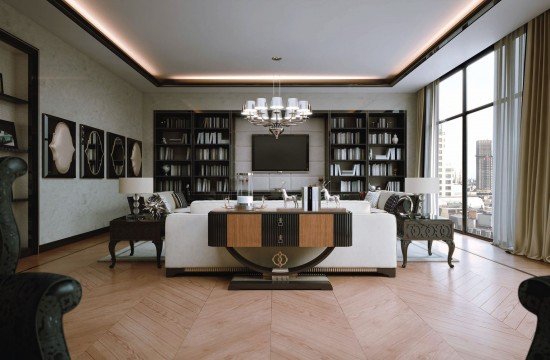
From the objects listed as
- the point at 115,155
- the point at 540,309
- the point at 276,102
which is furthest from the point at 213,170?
the point at 540,309

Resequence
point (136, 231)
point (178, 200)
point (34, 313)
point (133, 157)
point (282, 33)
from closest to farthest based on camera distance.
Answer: point (34, 313) < point (136, 231) < point (282, 33) < point (178, 200) < point (133, 157)

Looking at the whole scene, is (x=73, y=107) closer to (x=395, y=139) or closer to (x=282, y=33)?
(x=282, y=33)

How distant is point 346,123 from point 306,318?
20.8 feet

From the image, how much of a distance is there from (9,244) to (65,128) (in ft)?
15.4

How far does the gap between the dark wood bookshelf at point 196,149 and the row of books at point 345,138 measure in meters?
2.30

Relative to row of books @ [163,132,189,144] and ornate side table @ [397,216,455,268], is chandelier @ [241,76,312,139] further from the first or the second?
row of books @ [163,132,189,144]

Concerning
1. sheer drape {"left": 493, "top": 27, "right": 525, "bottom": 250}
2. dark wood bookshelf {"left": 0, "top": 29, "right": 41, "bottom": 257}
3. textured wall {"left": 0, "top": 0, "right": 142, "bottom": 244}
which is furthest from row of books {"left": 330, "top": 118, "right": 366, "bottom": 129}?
dark wood bookshelf {"left": 0, "top": 29, "right": 41, "bottom": 257}

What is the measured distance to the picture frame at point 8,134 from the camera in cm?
407

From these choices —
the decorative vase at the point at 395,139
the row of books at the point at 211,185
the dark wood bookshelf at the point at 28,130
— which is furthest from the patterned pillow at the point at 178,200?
the decorative vase at the point at 395,139

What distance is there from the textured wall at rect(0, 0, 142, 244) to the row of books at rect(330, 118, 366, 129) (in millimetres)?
4423

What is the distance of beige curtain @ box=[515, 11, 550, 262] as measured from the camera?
428 cm

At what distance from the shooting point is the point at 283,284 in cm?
323

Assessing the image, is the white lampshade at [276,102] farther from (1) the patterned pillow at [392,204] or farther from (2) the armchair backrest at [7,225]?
(2) the armchair backrest at [7,225]

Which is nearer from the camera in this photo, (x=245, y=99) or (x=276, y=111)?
(x=276, y=111)
